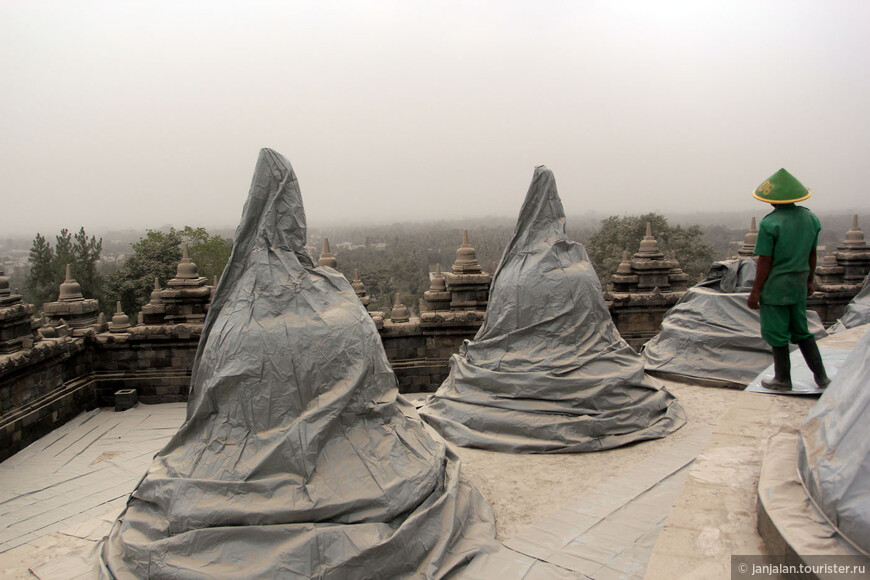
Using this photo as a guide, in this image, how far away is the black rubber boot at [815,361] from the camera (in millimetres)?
4045

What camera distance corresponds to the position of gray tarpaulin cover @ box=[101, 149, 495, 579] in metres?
2.89

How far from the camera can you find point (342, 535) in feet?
9.63

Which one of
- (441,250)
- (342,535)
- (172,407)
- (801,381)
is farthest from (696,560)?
(441,250)

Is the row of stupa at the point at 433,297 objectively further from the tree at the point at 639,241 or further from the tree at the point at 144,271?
the tree at the point at 639,241

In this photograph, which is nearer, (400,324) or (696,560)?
(696,560)

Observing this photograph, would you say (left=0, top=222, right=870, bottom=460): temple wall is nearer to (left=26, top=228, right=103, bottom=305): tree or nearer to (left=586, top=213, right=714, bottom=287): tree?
(left=586, top=213, right=714, bottom=287): tree

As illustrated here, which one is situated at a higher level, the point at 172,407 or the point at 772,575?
the point at 772,575

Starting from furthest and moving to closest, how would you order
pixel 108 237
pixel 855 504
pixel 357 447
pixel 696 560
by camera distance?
pixel 108 237 → pixel 357 447 → pixel 696 560 → pixel 855 504

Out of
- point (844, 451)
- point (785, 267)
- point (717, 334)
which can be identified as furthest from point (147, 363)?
point (844, 451)

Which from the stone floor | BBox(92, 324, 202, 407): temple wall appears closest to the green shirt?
the stone floor

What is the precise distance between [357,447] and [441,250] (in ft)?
119

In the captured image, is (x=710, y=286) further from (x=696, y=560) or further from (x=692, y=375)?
(x=696, y=560)

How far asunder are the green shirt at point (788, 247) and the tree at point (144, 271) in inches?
828

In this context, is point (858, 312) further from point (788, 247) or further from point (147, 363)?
point (147, 363)
